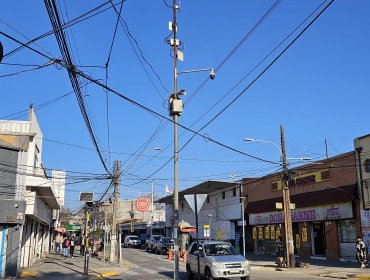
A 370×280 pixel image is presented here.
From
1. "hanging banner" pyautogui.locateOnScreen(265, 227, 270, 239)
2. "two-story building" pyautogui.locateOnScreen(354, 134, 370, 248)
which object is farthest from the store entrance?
"hanging banner" pyautogui.locateOnScreen(265, 227, 270, 239)

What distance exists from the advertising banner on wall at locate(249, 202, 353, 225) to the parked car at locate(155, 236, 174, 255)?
389 inches

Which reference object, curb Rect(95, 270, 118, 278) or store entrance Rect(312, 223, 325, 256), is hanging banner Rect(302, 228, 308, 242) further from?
curb Rect(95, 270, 118, 278)

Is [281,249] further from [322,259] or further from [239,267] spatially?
[239,267]

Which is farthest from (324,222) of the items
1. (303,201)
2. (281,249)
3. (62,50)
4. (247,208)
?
(62,50)

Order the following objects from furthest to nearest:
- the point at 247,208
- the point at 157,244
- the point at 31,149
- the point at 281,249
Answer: the point at 157,244, the point at 247,208, the point at 281,249, the point at 31,149

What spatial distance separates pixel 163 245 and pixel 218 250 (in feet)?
88.1

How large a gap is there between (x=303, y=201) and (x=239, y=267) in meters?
17.7

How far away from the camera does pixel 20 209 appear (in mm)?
22703

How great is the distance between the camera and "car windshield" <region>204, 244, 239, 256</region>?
1940 centimetres

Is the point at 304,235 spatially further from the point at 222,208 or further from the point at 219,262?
the point at 219,262

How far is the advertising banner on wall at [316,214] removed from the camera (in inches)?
1200

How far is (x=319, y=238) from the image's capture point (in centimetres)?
3394

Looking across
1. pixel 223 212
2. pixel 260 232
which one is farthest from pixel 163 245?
A: pixel 260 232

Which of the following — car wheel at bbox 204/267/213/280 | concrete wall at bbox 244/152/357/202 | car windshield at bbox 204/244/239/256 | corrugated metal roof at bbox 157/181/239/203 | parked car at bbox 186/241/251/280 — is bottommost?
car wheel at bbox 204/267/213/280
